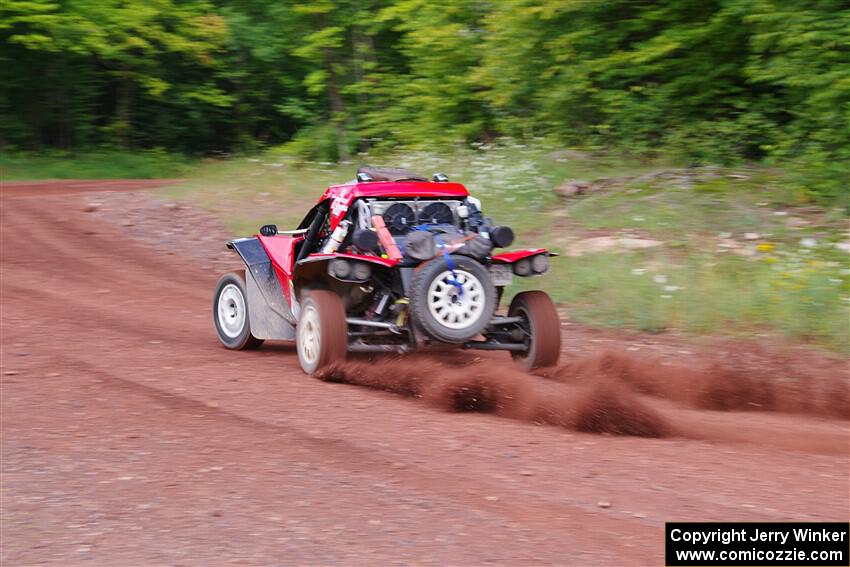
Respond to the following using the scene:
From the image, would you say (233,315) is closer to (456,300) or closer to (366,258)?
(366,258)

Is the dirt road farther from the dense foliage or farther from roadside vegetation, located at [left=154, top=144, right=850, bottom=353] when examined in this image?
the dense foliage

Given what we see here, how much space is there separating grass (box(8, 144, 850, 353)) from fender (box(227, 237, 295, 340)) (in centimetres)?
374

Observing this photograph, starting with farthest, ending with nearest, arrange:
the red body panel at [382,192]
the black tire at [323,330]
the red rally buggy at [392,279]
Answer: the red body panel at [382,192] → the black tire at [323,330] → the red rally buggy at [392,279]

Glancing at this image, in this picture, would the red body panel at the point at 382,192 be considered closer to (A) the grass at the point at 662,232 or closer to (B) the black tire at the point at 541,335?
(B) the black tire at the point at 541,335

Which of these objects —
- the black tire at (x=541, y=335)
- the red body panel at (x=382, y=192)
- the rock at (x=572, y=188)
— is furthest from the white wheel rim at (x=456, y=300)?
the rock at (x=572, y=188)

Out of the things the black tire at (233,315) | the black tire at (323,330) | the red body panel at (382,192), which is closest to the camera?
the black tire at (323,330)

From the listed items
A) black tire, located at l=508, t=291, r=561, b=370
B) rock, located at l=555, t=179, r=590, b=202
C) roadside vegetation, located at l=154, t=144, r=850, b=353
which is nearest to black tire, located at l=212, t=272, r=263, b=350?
black tire, located at l=508, t=291, r=561, b=370

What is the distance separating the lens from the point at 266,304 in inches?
376

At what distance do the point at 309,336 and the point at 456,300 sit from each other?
139 cm

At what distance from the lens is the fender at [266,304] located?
948cm

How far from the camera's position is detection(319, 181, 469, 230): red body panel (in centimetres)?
885

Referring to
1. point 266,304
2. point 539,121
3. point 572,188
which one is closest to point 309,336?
point 266,304

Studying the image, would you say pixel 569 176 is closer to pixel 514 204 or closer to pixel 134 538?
pixel 514 204

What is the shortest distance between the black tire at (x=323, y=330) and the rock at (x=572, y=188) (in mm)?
8623
